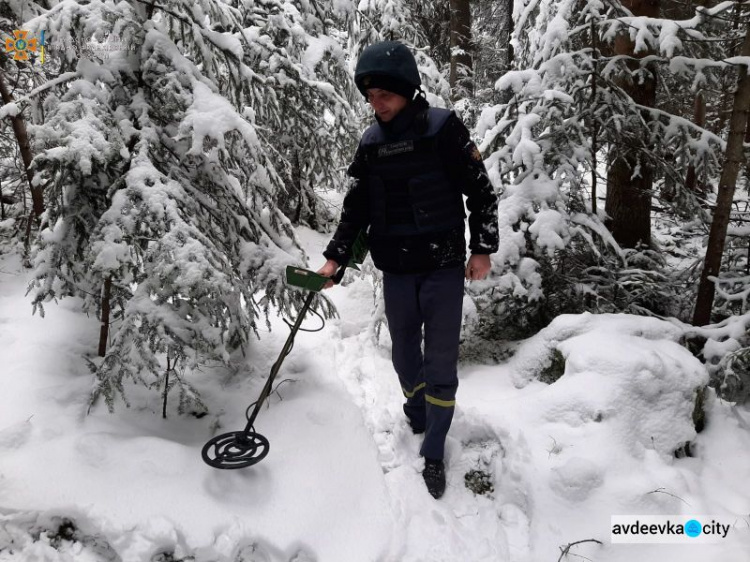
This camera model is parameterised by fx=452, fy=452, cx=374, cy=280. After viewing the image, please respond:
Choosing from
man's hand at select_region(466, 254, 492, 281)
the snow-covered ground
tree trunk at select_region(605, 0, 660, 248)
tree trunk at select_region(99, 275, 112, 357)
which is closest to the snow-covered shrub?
the snow-covered ground

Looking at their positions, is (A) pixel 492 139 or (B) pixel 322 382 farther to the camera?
(A) pixel 492 139

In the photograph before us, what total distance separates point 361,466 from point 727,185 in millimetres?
3970

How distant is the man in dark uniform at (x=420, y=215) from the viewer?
109 inches

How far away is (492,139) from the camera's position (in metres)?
4.84

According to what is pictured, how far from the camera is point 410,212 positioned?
9.59 feet

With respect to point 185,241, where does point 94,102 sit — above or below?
above

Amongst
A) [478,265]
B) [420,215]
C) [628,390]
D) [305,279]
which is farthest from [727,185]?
[305,279]

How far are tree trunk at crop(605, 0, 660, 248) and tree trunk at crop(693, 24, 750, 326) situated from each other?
3.29ft

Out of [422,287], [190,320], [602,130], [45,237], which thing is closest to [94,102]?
[45,237]

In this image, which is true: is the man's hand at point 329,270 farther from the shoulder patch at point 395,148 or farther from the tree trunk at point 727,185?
the tree trunk at point 727,185

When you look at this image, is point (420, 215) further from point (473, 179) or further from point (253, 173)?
point (253, 173)

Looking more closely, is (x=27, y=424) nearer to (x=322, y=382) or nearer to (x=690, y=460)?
(x=322, y=382)

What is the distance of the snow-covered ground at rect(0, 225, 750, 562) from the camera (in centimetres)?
260

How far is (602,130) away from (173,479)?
520 cm
